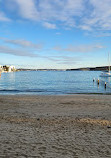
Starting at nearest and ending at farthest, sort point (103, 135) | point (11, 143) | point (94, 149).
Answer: point (94, 149) < point (11, 143) < point (103, 135)

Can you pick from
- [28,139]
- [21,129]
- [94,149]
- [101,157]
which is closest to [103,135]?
[94,149]

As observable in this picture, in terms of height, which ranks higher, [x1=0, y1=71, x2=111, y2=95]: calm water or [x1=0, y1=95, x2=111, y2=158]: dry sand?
[x1=0, y1=71, x2=111, y2=95]: calm water

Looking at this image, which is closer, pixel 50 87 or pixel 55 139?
pixel 55 139

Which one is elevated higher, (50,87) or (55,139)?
(50,87)

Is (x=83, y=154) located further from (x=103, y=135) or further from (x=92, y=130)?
(x=92, y=130)

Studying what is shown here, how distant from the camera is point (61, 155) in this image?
6.00 meters

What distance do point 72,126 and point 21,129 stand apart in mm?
2852

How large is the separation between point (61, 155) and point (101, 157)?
1382mm

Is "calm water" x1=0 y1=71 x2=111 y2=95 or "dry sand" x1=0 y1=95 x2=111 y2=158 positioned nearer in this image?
"dry sand" x1=0 y1=95 x2=111 y2=158

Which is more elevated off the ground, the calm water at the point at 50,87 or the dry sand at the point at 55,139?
the calm water at the point at 50,87

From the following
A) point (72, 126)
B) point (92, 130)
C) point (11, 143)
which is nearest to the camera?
point (11, 143)

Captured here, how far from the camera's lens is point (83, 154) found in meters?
6.12

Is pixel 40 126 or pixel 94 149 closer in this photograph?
pixel 94 149

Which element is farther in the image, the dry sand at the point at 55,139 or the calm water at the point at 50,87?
the calm water at the point at 50,87
